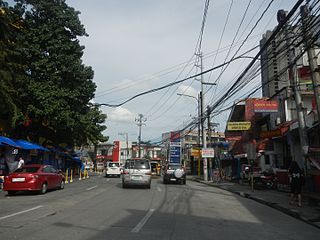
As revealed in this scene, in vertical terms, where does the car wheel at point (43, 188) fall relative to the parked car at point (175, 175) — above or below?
below

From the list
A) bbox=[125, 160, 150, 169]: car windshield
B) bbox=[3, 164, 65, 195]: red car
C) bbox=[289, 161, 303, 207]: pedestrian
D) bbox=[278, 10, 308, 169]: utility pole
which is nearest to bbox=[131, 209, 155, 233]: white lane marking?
bbox=[289, 161, 303, 207]: pedestrian

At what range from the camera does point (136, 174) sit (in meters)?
22.8

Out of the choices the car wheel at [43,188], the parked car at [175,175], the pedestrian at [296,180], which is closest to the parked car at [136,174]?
the car wheel at [43,188]

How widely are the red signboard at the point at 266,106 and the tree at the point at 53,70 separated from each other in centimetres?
1314

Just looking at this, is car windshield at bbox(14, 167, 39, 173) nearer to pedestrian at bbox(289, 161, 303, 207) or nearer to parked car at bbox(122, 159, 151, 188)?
parked car at bbox(122, 159, 151, 188)

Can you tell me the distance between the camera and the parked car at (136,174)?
2275 centimetres

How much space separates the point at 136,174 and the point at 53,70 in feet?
35.8

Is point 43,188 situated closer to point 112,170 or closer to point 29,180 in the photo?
point 29,180

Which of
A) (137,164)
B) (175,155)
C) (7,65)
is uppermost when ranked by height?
(7,65)

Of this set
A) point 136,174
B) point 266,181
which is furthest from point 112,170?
point 266,181

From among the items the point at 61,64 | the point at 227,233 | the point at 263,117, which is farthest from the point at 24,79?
the point at 227,233

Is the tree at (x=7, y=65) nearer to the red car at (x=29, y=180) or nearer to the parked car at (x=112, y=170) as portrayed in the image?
the red car at (x=29, y=180)

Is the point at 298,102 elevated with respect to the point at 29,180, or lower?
elevated

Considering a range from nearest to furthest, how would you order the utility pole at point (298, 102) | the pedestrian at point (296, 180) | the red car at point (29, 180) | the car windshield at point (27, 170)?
the pedestrian at point (296, 180)
the utility pole at point (298, 102)
the red car at point (29, 180)
the car windshield at point (27, 170)
